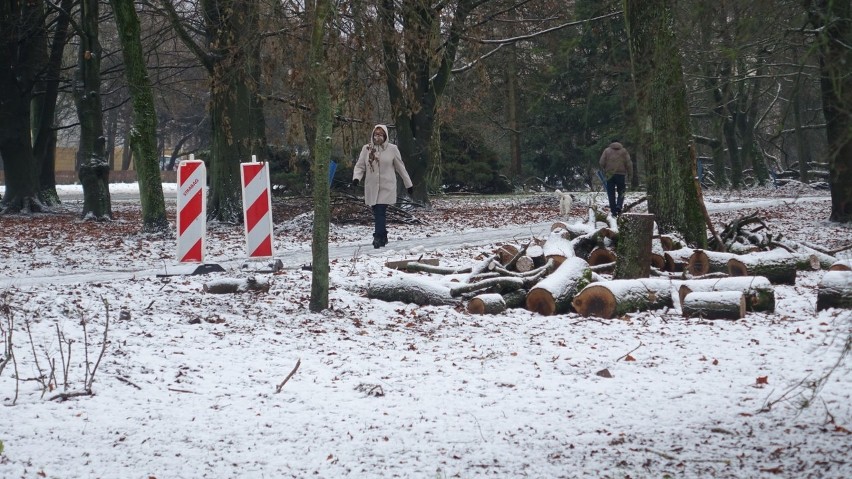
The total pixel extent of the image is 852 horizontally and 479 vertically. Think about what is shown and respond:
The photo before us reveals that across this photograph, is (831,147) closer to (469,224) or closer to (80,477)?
(80,477)

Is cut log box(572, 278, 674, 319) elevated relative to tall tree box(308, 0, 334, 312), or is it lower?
lower

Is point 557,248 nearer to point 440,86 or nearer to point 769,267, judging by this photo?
point 769,267

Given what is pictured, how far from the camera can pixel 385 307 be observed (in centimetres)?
930

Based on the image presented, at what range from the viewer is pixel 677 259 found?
10.9 meters

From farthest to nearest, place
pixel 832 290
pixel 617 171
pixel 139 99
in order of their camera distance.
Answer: pixel 617 171
pixel 139 99
pixel 832 290

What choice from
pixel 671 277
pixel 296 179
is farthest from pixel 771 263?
pixel 296 179

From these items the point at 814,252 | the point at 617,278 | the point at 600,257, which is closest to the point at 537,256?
the point at 600,257

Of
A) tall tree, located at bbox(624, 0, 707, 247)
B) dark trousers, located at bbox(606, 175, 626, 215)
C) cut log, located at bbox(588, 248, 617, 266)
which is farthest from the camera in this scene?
dark trousers, located at bbox(606, 175, 626, 215)

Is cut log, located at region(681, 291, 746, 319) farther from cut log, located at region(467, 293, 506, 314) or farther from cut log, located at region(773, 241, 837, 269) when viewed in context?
cut log, located at region(773, 241, 837, 269)

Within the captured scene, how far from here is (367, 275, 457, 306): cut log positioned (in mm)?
9500

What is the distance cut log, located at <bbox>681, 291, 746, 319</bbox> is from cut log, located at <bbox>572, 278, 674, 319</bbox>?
376 millimetres

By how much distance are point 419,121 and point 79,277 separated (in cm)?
1256

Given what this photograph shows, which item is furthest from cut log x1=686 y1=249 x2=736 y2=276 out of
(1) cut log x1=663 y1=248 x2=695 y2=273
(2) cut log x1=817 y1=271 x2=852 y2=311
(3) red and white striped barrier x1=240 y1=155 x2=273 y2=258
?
(3) red and white striped barrier x1=240 y1=155 x2=273 y2=258

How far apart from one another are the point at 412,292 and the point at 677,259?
3477 mm
